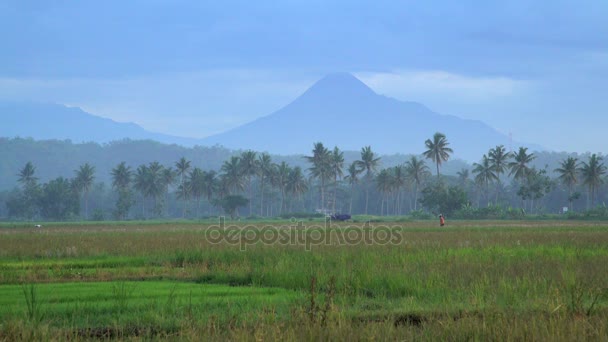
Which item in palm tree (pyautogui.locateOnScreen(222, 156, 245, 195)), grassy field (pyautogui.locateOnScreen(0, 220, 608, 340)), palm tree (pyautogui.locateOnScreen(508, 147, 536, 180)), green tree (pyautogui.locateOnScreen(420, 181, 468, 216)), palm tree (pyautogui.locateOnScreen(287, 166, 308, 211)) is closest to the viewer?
grassy field (pyautogui.locateOnScreen(0, 220, 608, 340))

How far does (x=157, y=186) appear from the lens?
12988cm

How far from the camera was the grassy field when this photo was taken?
380 inches

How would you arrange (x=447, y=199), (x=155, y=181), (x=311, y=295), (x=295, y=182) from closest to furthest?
(x=311, y=295), (x=447, y=199), (x=295, y=182), (x=155, y=181)

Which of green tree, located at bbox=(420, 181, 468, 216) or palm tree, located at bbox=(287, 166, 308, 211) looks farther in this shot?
palm tree, located at bbox=(287, 166, 308, 211)

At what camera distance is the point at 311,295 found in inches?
423

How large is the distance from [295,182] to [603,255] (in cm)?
10245

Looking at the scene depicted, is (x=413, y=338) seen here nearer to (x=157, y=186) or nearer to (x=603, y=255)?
(x=603, y=255)

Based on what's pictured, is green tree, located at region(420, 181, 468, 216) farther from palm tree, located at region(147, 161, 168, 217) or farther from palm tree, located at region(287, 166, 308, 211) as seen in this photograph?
palm tree, located at region(147, 161, 168, 217)

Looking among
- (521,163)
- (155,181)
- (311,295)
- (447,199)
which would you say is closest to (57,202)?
(155,181)

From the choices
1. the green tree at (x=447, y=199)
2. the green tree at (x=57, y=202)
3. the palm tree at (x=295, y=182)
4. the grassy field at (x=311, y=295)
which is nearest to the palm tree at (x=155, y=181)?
the green tree at (x=57, y=202)

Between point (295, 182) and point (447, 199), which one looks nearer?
point (447, 199)

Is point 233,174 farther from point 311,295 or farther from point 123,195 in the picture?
point 311,295

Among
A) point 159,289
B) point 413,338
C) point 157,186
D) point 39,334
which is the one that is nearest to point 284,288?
point 159,289

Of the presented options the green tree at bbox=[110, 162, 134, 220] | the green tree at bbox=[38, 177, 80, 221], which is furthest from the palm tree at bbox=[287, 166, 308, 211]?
the green tree at bbox=[38, 177, 80, 221]
